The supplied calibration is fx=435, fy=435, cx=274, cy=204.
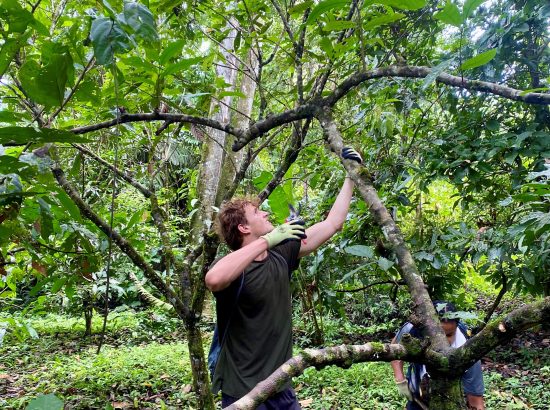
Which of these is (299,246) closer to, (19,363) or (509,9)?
(509,9)

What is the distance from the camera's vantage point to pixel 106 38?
1.16m

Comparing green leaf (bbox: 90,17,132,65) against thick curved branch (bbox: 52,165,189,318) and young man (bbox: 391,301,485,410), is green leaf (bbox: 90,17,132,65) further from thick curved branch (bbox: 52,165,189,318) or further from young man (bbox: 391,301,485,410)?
young man (bbox: 391,301,485,410)

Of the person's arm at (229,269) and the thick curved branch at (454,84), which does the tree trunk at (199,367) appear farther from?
the thick curved branch at (454,84)

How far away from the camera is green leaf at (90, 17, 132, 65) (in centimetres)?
115

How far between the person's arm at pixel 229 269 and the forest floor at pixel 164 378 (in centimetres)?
200

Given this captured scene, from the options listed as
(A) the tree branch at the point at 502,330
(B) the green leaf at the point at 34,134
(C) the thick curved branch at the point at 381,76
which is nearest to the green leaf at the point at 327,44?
(C) the thick curved branch at the point at 381,76

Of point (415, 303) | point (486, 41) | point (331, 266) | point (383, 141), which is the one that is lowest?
point (415, 303)

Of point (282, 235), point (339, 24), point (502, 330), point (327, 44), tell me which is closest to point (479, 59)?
point (339, 24)

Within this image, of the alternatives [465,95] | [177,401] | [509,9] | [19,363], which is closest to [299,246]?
[465,95]

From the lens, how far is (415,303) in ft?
3.85

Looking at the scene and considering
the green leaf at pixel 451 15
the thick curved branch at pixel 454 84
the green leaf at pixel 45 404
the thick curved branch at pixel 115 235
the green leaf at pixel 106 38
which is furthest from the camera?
the thick curved branch at pixel 115 235

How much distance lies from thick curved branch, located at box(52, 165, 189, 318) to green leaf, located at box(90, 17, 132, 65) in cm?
104

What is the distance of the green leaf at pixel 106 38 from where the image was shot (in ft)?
3.76

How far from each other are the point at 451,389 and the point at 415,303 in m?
0.23
